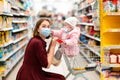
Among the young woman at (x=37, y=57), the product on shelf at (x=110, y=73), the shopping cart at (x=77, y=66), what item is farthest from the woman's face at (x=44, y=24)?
the product on shelf at (x=110, y=73)

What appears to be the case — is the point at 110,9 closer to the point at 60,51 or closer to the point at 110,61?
the point at 110,61

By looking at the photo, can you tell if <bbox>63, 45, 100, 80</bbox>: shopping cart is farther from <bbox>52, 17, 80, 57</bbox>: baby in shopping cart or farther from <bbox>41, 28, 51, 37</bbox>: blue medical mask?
<bbox>41, 28, 51, 37</bbox>: blue medical mask

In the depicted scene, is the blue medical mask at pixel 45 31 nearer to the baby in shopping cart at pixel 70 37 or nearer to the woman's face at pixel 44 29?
the woman's face at pixel 44 29

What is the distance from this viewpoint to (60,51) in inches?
155

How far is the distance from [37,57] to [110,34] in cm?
132

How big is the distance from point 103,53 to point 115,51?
0.29 m

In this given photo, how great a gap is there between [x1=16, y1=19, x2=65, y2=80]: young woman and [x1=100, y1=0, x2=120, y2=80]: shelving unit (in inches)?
32.8

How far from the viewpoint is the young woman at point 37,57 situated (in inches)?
126

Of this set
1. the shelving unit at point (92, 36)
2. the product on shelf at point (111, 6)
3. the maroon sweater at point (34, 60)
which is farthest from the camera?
the shelving unit at point (92, 36)

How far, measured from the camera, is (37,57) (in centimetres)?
322

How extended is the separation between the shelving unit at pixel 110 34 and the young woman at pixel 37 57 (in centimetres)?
83

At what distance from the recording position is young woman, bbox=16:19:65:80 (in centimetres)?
319

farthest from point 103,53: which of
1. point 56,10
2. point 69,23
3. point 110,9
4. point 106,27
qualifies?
point 56,10

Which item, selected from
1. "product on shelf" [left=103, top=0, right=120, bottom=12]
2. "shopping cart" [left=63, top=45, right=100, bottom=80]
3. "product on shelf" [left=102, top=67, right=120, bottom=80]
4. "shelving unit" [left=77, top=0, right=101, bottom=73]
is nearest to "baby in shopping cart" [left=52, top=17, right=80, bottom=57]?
"shopping cart" [left=63, top=45, right=100, bottom=80]
